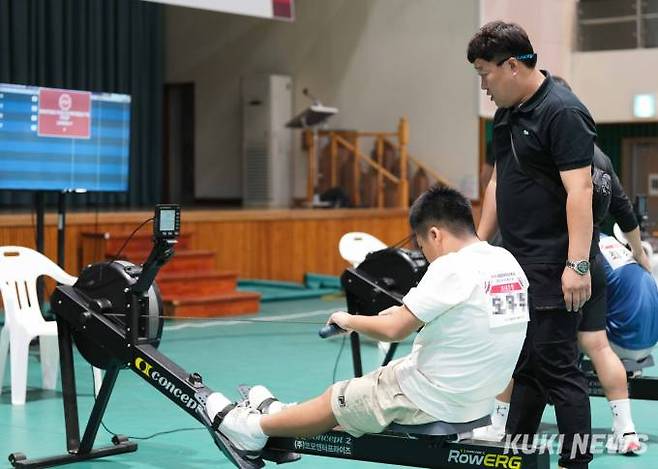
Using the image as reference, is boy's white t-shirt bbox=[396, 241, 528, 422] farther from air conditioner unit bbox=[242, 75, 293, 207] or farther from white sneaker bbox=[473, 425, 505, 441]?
air conditioner unit bbox=[242, 75, 293, 207]

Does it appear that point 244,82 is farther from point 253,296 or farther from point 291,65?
point 253,296

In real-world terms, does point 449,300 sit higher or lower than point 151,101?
lower

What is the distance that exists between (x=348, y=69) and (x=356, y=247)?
27.3 ft

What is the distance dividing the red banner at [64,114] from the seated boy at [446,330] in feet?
14.4

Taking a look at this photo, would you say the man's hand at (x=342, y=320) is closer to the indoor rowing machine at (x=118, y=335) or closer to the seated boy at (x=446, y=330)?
the seated boy at (x=446, y=330)

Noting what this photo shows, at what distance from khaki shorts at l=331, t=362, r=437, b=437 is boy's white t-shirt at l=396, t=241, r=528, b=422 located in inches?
1.4

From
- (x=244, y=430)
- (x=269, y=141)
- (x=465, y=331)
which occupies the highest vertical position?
(x=269, y=141)

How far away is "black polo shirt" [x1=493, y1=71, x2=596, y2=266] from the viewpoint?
3.55m

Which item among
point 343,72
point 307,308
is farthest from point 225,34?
point 307,308

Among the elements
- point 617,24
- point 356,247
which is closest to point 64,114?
point 356,247

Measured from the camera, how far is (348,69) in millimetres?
15289

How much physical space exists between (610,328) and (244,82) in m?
11.8

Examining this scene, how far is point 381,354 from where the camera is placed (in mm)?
7168

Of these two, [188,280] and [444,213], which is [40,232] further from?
[444,213]
